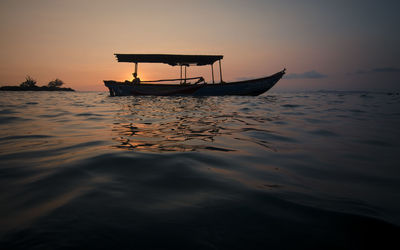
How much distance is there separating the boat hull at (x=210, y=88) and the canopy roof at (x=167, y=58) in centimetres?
177

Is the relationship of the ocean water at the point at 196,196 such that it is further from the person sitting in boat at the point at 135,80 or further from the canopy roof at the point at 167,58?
the person sitting in boat at the point at 135,80

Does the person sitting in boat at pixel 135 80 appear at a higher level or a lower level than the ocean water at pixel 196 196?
higher

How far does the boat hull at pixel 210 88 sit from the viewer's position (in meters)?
14.5

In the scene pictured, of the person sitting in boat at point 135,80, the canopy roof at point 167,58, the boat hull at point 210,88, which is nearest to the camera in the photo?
the canopy roof at point 167,58

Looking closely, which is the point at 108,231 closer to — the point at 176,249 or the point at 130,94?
the point at 176,249

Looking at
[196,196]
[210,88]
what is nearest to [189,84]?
[210,88]

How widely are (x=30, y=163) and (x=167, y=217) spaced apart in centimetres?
157

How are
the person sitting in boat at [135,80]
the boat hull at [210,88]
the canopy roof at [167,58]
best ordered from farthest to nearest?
the person sitting in boat at [135,80] < the boat hull at [210,88] < the canopy roof at [167,58]

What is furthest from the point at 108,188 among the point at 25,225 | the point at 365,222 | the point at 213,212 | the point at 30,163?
the point at 365,222

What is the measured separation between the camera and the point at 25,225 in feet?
3.00

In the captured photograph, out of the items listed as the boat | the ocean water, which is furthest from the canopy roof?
the ocean water

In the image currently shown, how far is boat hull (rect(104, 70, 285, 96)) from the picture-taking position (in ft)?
47.7

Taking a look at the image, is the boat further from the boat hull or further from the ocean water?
the ocean water

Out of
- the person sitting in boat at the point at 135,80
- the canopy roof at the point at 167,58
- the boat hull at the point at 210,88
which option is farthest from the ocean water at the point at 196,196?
the person sitting in boat at the point at 135,80
